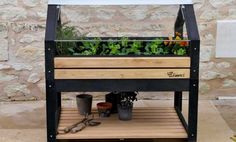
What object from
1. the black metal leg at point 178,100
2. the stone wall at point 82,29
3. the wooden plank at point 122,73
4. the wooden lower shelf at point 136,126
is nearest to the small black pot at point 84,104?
the wooden lower shelf at point 136,126

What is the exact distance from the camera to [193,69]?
3.19 meters

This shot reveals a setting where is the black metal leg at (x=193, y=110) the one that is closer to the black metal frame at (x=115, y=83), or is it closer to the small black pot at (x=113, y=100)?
the black metal frame at (x=115, y=83)

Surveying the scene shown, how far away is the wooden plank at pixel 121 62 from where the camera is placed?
3162 millimetres

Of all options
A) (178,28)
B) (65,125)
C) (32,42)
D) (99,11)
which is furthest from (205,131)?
(32,42)

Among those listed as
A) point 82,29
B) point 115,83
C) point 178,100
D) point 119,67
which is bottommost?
→ point 178,100

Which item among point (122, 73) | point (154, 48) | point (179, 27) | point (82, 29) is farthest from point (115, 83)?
point (82, 29)

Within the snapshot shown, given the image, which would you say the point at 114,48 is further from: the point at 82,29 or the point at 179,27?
the point at 82,29

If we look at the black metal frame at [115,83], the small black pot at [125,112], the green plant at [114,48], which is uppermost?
the green plant at [114,48]

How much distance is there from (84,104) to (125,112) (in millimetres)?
307

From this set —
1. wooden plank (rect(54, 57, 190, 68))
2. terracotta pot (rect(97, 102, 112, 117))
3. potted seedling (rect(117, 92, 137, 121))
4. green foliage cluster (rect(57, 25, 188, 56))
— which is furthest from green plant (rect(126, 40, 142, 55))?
terracotta pot (rect(97, 102, 112, 117))

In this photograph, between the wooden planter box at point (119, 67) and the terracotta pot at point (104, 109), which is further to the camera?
the terracotta pot at point (104, 109)

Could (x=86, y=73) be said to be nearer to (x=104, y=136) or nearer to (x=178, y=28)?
(x=104, y=136)

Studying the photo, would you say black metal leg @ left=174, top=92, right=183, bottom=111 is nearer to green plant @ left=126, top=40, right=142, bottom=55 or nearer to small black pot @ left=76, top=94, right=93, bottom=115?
green plant @ left=126, top=40, right=142, bottom=55

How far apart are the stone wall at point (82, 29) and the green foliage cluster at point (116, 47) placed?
921mm
